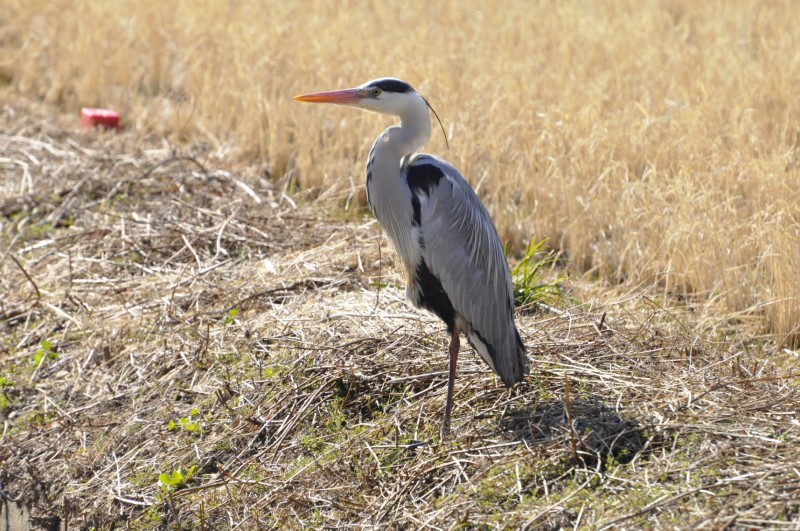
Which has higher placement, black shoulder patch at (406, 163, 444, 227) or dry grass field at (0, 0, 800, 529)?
black shoulder patch at (406, 163, 444, 227)

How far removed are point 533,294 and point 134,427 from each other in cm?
206

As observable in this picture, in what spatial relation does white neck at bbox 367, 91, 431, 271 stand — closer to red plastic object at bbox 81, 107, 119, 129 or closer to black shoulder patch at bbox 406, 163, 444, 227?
black shoulder patch at bbox 406, 163, 444, 227

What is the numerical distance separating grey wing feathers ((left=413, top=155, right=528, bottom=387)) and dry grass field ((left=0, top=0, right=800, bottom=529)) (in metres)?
0.30

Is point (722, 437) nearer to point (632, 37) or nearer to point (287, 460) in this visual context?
point (287, 460)

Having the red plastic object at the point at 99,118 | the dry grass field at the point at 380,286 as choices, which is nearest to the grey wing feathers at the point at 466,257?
the dry grass field at the point at 380,286

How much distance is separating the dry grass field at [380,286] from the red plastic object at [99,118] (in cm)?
15

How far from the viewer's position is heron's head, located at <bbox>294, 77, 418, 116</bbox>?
15.3 feet

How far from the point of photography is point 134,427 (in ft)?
16.5

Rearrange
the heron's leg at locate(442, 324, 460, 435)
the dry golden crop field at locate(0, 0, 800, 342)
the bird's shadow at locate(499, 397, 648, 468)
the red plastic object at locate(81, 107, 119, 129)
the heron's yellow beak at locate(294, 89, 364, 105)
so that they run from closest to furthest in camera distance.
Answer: the bird's shadow at locate(499, 397, 648, 468)
the heron's leg at locate(442, 324, 460, 435)
the heron's yellow beak at locate(294, 89, 364, 105)
the dry golden crop field at locate(0, 0, 800, 342)
the red plastic object at locate(81, 107, 119, 129)

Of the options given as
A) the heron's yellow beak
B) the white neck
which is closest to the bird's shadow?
the white neck

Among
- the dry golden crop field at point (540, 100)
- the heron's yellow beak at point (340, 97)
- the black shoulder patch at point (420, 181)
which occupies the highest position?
the heron's yellow beak at point (340, 97)

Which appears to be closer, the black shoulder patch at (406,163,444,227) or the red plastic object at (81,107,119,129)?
the black shoulder patch at (406,163,444,227)

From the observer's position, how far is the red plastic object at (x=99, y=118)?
28.0 feet

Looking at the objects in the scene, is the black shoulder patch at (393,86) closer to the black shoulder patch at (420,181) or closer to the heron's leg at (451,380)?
the black shoulder patch at (420,181)
